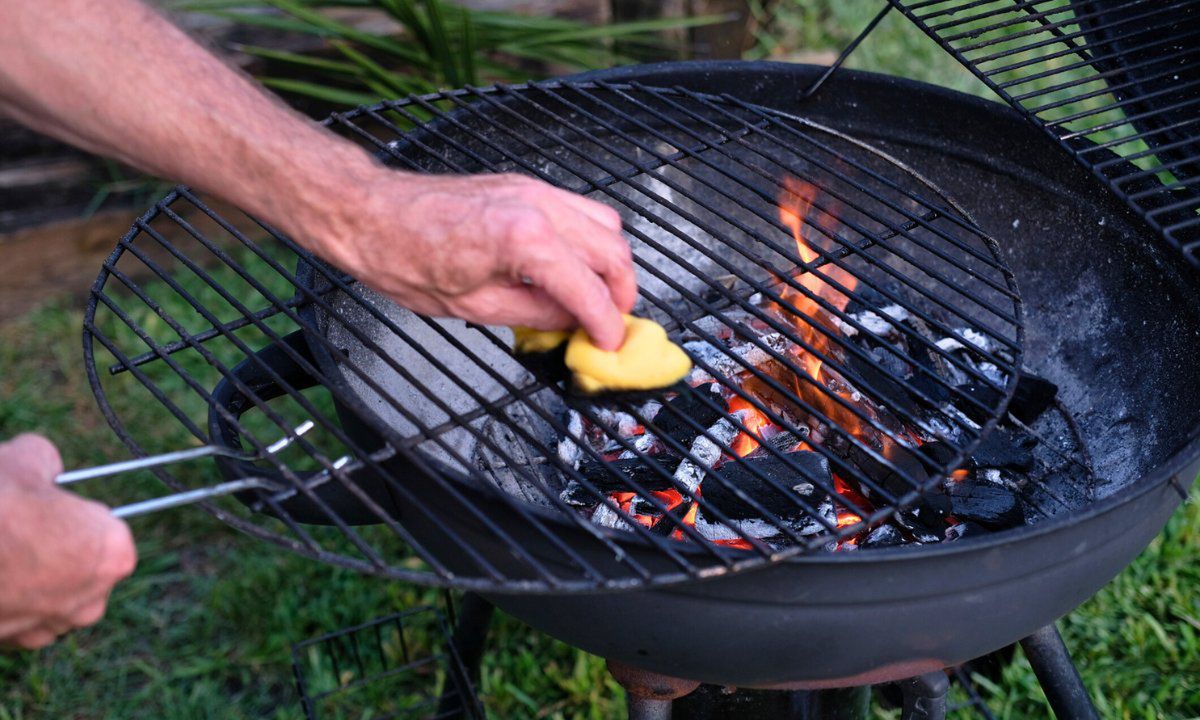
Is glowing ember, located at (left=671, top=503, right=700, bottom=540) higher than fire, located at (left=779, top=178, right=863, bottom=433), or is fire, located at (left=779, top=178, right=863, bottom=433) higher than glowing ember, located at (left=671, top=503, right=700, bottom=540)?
fire, located at (left=779, top=178, right=863, bottom=433)

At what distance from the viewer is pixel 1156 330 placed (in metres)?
1.94

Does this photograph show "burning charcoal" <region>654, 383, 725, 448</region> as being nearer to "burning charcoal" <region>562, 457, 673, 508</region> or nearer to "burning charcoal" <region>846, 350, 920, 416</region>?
"burning charcoal" <region>562, 457, 673, 508</region>

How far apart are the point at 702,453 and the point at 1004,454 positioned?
582mm

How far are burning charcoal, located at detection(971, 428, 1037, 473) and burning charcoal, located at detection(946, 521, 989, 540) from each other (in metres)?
0.18

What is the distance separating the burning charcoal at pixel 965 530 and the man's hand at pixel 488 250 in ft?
2.65

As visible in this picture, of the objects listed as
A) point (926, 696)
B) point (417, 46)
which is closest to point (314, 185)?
point (926, 696)

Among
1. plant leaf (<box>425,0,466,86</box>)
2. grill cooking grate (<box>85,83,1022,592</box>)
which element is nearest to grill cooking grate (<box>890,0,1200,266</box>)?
grill cooking grate (<box>85,83,1022,592</box>)

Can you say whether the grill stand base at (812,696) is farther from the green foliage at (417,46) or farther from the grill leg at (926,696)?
the green foliage at (417,46)

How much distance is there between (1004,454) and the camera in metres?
2.00

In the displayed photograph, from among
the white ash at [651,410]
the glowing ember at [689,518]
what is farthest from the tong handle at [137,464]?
the white ash at [651,410]

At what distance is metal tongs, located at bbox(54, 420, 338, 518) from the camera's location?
1.19 meters

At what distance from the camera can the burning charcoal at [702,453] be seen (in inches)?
73.5

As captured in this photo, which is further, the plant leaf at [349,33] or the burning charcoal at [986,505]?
the plant leaf at [349,33]

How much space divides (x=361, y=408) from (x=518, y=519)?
0.93ft
